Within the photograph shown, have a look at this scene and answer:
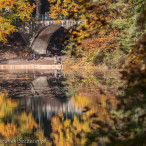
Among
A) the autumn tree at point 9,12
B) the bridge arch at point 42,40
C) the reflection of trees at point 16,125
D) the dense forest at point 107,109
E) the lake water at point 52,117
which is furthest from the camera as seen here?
the bridge arch at point 42,40

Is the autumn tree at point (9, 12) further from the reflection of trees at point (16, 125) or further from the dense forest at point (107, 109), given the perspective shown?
the reflection of trees at point (16, 125)

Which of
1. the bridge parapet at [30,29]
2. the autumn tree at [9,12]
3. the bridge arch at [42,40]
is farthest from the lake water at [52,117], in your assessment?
the bridge arch at [42,40]

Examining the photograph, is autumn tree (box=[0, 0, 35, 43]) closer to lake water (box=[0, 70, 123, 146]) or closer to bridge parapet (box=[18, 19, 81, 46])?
bridge parapet (box=[18, 19, 81, 46])

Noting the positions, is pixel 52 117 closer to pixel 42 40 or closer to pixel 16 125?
pixel 16 125

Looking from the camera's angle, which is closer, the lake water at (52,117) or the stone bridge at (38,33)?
the lake water at (52,117)

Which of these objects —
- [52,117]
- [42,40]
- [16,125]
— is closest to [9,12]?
[42,40]

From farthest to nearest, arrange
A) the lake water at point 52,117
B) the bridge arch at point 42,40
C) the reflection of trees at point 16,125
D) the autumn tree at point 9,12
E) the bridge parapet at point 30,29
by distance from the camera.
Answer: the bridge arch at point 42,40 < the bridge parapet at point 30,29 < the autumn tree at point 9,12 < the reflection of trees at point 16,125 < the lake water at point 52,117

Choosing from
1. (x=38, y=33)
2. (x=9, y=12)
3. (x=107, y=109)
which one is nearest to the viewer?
(x=107, y=109)

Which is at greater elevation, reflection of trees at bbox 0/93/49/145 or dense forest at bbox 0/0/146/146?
dense forest at bbox 0/0/146/146

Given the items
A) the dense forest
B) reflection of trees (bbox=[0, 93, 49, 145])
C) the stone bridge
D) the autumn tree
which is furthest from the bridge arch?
reflection of trees (bbox=[0, 93, 49, 145])

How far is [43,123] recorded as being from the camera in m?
9.94

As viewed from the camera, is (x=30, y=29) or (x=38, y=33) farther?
(x=30, y=29)

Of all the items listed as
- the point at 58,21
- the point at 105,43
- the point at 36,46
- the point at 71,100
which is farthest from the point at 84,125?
the point at 36,46

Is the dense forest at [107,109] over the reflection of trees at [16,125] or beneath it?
over
